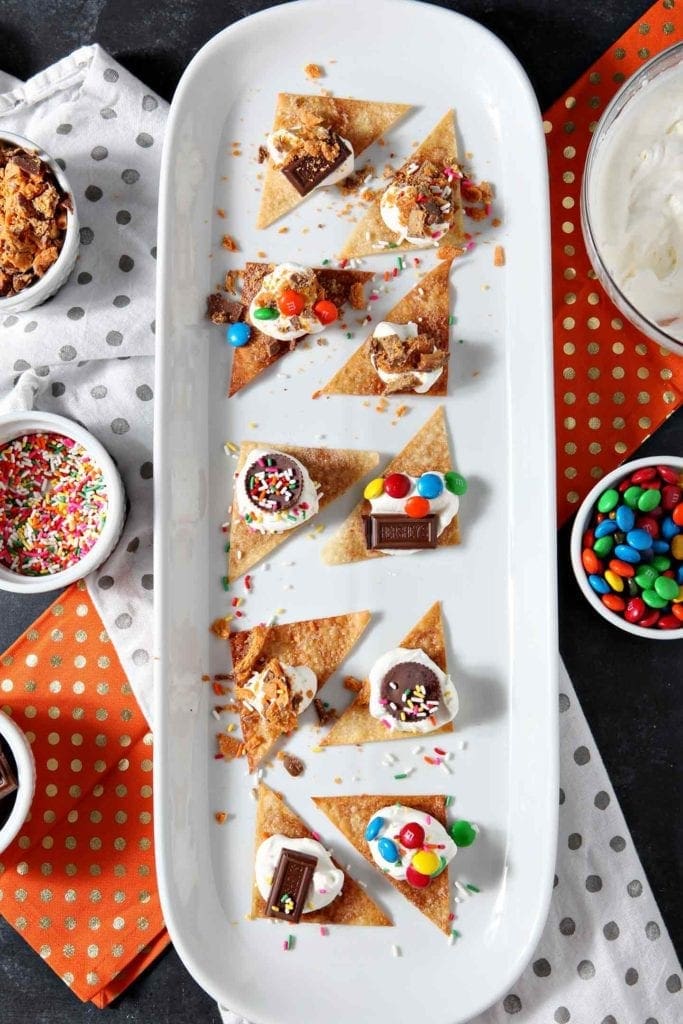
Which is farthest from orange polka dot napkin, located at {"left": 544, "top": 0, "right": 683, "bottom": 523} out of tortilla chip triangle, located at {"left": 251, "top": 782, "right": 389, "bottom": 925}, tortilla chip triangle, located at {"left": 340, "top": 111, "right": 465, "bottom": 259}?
tortilla chip triangle, located at {"left": 251, "top": 782, "right": 389, "bottom": 925}

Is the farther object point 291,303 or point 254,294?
point 254,294

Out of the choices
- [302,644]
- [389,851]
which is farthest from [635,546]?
[389,851]

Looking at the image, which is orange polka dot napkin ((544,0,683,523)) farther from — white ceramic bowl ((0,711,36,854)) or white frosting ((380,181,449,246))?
white ceramic bowl ((0,711,36,854))

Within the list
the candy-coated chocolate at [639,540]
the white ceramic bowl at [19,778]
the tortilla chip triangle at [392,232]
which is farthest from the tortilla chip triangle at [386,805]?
the tortilla chip triangle at [392,232]

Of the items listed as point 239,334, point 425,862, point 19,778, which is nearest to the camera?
point 425,862

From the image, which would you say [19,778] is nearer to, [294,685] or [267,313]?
[294,685]

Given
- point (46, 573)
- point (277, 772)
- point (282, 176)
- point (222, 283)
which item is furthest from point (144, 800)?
point (282, 176)
